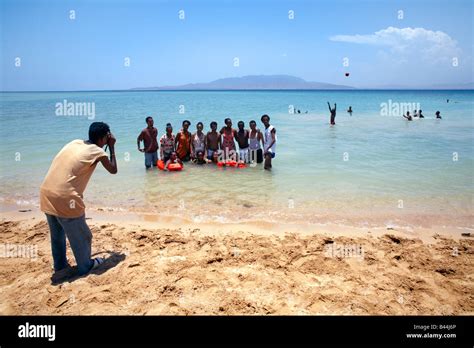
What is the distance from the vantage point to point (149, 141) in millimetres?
9977

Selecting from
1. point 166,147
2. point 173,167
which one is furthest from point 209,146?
point 173,167

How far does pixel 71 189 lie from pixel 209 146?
24.0 ft

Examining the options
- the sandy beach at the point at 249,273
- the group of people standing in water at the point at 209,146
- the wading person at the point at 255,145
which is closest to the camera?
the sandy beach at the point at 249,273

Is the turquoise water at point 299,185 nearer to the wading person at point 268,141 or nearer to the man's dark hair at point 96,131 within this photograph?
the wading person at point 268,141

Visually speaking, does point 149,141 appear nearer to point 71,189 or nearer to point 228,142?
point 228,142

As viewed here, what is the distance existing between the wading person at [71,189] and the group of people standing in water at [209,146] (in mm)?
6300

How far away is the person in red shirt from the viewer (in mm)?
9836

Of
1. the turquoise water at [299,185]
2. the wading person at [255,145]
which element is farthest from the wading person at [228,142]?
the turquoise water at [299,185]

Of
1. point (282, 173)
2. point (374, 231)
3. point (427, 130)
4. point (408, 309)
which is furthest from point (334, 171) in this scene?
point (427, 130)

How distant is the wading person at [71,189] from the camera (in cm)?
343

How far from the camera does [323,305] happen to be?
10.9 ft
